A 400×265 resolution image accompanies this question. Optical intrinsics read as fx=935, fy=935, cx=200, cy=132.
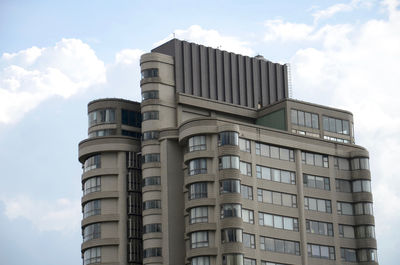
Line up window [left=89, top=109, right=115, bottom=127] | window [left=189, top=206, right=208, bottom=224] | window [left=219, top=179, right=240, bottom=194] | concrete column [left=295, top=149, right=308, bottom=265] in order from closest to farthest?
window [left=219, top=179, right=240, bottom=194], window [left=189, top=206, right=208, bottom=224], concrete column [left=295, top=149, right=308, bottom=265], window [left=89, top=109, right=115, bottom=127]

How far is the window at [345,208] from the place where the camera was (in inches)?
5551

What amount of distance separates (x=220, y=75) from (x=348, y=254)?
33627mm

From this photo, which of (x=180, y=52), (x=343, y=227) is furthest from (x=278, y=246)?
(x=180, y=52)

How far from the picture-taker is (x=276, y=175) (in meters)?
136

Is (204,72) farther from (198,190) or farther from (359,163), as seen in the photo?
(359,163)

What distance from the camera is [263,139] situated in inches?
5300

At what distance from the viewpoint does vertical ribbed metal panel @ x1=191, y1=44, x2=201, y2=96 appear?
467 ft

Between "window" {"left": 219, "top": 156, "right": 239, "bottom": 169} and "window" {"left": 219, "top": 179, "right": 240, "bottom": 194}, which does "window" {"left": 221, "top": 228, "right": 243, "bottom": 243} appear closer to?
"window" {"left": 219, "top": 179, "right": 240, "bottom": 194}

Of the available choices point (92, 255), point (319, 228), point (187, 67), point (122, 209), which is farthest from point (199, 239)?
point (187, 67)

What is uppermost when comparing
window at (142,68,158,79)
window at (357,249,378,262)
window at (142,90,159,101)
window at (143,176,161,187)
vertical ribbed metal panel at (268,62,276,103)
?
vertical ribbed metal panel at (268,62,276,103)

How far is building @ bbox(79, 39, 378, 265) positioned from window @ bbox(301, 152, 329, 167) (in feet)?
0.63

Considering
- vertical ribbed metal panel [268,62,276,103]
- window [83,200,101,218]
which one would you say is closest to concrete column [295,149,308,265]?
vertical ribbed metal panel [268,62,276,103]

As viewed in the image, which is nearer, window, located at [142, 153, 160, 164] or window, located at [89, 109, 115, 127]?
window, located at [142, 153, 160, 164]

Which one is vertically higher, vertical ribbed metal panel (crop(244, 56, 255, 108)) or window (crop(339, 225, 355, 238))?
vertical ribbed metal panel (crop(244, 56, 255, 108))
